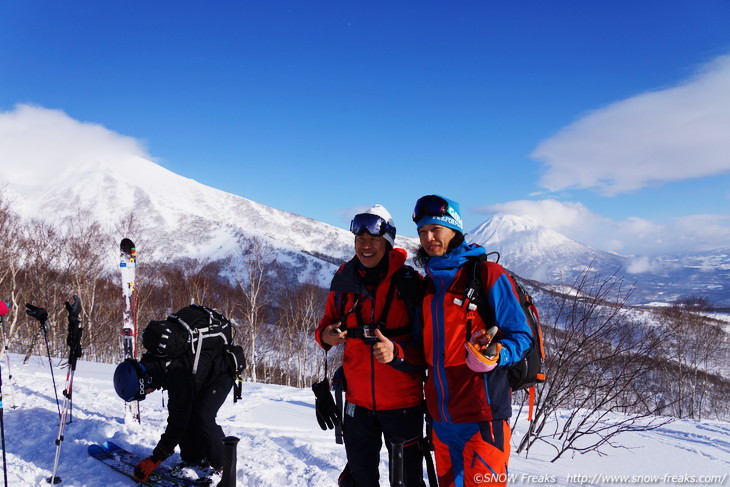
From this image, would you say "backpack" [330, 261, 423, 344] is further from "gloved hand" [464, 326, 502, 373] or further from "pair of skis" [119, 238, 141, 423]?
"pair of skis" [119, 238, 141, 423]

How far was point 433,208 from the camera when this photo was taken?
119 inches

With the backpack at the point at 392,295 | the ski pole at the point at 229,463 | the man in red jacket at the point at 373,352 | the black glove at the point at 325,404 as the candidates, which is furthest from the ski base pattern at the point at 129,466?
the backpack at the point at 392,295

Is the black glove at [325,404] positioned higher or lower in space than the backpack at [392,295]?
lower

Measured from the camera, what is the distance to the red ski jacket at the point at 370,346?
10.4ft

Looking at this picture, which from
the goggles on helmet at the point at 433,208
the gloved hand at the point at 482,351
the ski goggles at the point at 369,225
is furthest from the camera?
the ski goggles at the point at 369,225

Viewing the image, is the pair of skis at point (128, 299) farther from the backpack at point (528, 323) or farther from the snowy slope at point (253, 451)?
the backpack at point (528, 323)

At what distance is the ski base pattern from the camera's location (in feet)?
14.0

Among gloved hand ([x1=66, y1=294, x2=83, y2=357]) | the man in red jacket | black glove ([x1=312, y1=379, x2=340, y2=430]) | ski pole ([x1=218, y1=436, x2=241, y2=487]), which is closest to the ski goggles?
the man in red jacket

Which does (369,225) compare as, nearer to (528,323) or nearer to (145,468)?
(528,323)

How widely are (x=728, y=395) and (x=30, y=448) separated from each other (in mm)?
56671

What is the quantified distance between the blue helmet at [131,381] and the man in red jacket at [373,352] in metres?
2.20

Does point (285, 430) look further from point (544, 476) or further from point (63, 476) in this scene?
point (544, 476)

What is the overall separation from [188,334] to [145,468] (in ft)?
4.57

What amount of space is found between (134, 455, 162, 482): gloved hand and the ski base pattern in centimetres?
7
